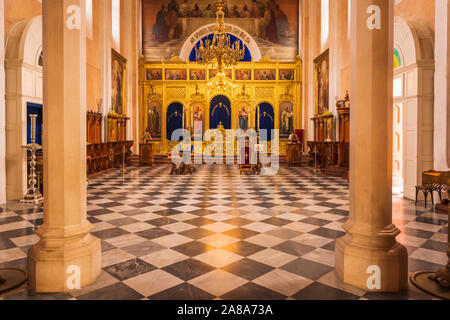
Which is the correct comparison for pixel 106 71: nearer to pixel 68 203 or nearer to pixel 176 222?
pixel 176 222

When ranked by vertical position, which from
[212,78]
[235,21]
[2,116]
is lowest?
[2,116]

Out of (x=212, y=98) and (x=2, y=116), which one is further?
(x=212, y=98)

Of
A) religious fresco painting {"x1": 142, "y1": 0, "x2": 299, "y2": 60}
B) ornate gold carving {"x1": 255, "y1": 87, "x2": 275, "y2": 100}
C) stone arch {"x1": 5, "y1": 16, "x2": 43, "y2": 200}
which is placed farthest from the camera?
religious fresco painting {"x1": 142, "y1": 0, "x2": 299, "y2": 60}

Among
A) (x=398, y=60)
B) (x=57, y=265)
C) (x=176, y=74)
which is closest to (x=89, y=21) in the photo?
(x=176, y=74)

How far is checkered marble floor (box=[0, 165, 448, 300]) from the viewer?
9.87ft

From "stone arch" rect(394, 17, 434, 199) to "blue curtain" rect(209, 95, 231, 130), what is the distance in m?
12.5

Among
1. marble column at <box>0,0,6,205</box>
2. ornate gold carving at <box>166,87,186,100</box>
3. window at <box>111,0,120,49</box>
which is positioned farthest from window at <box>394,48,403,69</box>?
ornate gold carving at <box>166,87,186,100</box>

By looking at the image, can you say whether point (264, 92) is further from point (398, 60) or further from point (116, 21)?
point (398, 60)

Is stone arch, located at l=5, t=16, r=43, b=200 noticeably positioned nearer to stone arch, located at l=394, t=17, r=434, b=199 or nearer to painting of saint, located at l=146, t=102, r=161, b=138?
stone arch, located at l=394, t=17, r=434, b=199

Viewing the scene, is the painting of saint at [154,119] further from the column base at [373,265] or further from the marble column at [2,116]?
the column base at [373,265]

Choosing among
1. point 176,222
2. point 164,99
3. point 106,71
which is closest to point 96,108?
point 106,71

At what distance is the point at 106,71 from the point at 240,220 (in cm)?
1091

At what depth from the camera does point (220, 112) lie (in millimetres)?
19609

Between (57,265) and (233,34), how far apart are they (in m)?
19.3
